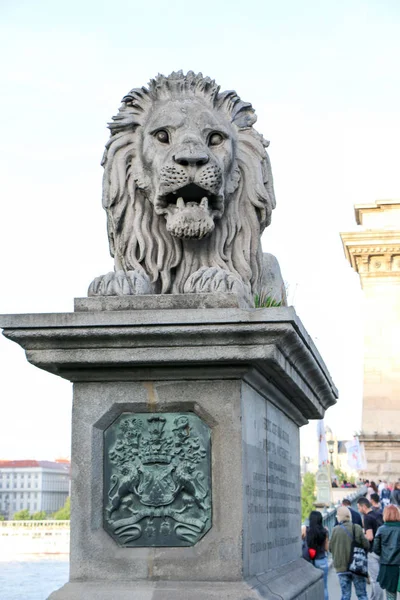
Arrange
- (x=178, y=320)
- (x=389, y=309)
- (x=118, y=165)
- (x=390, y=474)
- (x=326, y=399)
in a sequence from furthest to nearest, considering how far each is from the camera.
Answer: (x=389, y=309)
(x=390, y=474)
(x=326, y=399)
(x=118, y=165)
(x=178, y=320)

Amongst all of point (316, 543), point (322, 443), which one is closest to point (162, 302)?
point (316, 543)

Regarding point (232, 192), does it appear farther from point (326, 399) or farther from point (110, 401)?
point (326, 399)

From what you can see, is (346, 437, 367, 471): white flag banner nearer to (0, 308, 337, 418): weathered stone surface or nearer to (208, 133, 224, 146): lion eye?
(208, 133, 224, 146): lion eye

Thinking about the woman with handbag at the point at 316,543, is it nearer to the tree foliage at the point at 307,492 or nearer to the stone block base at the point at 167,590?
the stone block base at the point at 167,590

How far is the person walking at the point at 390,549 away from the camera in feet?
39.6

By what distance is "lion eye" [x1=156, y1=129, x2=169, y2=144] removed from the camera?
680cm

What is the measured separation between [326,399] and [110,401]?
10.6 ft

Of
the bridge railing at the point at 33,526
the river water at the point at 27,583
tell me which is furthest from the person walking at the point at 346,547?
the bridge railing at the point at 33,526

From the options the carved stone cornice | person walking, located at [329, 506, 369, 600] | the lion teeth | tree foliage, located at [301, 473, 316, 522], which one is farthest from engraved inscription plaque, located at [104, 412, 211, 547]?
tree foliage, located at [301, 473, 316, 522]

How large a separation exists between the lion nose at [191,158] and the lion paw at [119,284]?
754 millimetres

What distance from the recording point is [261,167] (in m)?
7.21

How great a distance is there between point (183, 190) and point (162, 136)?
439mm

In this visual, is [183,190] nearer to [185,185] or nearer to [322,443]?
[185,185]

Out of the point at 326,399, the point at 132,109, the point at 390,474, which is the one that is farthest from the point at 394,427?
the point at 132,109
